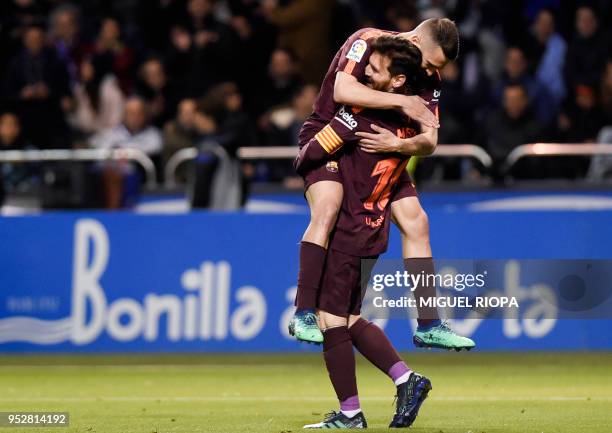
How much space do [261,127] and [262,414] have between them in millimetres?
8245

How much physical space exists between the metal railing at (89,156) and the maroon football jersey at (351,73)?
7414 millimetres

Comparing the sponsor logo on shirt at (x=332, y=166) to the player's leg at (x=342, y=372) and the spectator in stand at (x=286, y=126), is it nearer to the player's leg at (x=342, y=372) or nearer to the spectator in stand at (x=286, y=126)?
the player's leg at (x=342, y=372)

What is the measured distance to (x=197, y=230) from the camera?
13.7 m

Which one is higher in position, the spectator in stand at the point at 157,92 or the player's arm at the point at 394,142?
the player's arm at the point at 394,142

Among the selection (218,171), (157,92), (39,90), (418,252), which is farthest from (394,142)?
(39,90)

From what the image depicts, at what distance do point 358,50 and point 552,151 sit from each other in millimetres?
7344

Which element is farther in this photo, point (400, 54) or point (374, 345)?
point (374, 345)

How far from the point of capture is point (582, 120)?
1600 centimetres

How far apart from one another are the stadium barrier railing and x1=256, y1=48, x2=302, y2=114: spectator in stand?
3167 millimetres

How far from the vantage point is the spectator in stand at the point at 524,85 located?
53.8 feet

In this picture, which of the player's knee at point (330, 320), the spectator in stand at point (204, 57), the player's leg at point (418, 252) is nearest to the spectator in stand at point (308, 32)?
the spectator in stand at point (204, 57)

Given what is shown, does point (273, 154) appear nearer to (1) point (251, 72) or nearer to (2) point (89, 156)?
(2) point (89, 156)

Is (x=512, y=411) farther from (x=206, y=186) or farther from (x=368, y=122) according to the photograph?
(x=206, y=186)

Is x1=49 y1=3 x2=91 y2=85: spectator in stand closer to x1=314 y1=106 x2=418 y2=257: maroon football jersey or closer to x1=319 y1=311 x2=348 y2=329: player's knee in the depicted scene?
x1=314 y1=106 x2=418 y2=257: maroon football jersey
